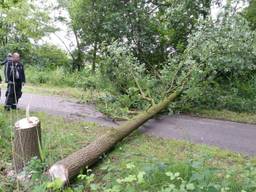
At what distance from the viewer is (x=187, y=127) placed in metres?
8.97

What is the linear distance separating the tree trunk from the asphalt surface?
0.50 meters

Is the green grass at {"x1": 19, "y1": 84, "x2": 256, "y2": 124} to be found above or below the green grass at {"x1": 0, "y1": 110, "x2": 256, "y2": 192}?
above

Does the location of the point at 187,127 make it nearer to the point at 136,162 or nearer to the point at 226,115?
the point at 226,115

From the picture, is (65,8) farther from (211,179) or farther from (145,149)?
(211,179)

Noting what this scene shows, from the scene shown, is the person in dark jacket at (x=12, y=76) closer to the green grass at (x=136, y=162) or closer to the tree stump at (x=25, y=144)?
the green grass at (x=136, y=162)

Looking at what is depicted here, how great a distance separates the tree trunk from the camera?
494 cm

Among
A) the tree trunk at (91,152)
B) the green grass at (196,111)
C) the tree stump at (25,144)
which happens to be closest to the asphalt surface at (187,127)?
the green grass at (196,111)

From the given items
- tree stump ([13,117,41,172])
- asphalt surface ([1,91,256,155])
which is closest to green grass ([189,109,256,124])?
asphalt surface ([1,91,256,155])

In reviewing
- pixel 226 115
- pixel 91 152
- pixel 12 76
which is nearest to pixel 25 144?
pixel 91 152

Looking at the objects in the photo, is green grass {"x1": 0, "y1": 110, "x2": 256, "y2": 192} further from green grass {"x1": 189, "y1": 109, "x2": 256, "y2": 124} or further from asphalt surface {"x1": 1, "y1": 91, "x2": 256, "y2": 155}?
green grass {"x1": 189, "y1": 109, "x2": 256, "y2": 124}

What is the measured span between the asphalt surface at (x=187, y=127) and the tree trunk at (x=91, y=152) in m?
0.50

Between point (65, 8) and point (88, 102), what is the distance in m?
10.1

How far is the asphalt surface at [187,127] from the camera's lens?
305 inches

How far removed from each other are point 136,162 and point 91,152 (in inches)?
31.1
